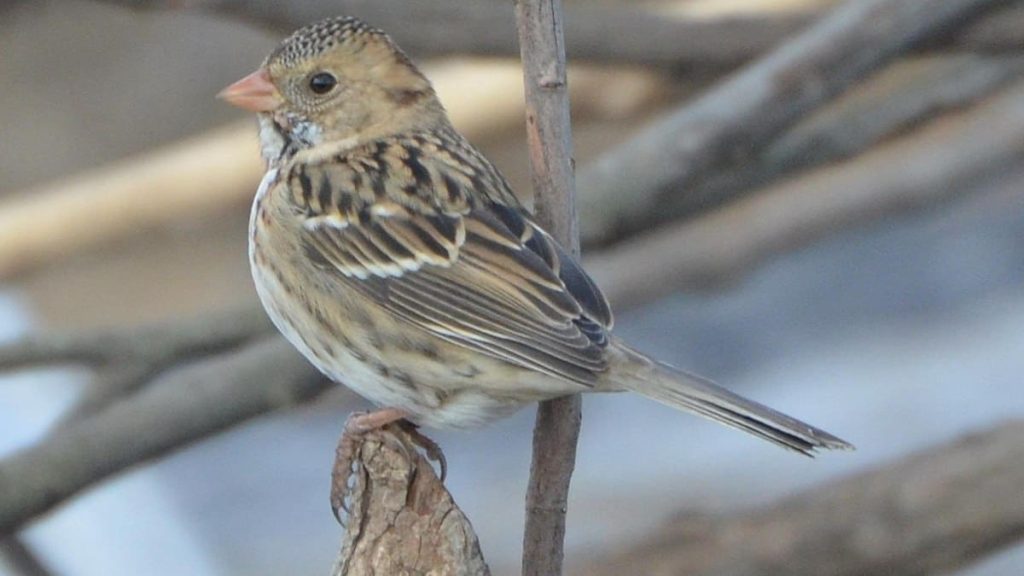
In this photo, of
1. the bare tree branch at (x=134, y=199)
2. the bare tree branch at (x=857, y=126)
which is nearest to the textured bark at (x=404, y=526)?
the bare tree branch at (x=857, y=126)

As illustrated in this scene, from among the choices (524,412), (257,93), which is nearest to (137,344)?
(257,93)

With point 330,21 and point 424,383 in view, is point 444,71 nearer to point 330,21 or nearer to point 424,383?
point 330,21

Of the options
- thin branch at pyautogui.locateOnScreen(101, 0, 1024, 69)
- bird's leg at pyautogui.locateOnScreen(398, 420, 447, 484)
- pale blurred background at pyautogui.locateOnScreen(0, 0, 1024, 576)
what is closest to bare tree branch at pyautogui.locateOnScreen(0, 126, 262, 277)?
pale blurred background at pyautogui.locateOnScreen(0, 0, 1024, 576)

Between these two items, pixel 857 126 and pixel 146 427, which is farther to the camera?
pixel 857 126

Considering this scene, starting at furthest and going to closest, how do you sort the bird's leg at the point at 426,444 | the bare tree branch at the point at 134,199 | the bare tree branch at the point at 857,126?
the bare tree branch at the point at 134,199, the bare tree branch at the point at 857,126, the bird's leg at the point at 426,444

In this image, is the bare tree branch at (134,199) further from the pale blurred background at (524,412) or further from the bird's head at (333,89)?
the bird's head at (333,89)

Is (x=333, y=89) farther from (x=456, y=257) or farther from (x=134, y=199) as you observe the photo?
(x=134, y=199)
